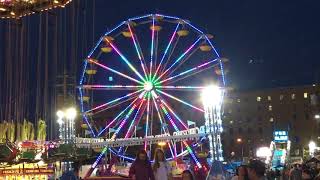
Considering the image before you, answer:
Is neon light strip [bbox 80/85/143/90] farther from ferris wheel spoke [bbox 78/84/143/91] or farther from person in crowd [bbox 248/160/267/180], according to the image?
person in crowd [bbox 248/160/267/180]

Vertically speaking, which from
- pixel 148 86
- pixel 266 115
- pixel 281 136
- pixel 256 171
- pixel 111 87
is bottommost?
pixel 256 171

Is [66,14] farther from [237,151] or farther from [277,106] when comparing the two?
[277,106]

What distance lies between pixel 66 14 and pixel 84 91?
12.3 metres

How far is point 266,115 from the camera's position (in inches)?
4584

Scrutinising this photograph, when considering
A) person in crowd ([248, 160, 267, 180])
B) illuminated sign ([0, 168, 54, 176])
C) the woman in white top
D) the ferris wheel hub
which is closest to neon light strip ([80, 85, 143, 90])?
the ferris wheel hub

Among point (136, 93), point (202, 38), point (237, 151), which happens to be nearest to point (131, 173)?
point (136, 93)

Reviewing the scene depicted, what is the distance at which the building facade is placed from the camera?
373 feet

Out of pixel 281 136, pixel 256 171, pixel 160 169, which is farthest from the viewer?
pixel 281 136

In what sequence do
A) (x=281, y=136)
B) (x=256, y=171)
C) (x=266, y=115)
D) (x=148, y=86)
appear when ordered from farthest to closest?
(x=266, y=115), (x=281, y=136), (x=148, y=86), (x=256, y=171)

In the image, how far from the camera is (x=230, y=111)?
118 m

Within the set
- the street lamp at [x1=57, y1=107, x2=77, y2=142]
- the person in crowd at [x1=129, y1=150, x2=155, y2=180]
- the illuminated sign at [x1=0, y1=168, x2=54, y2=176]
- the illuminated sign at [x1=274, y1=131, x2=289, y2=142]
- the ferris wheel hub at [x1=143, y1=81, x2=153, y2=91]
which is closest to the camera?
the person in crowd at [x1=129, y1=150, x2=155, y2=180]

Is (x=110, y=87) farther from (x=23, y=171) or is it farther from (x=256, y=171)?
(x=256, y=171)

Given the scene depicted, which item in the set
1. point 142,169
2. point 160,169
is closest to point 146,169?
point 142,169

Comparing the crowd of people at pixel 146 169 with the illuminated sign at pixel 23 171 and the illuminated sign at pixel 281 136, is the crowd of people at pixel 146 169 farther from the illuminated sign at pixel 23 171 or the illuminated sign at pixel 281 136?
the illuminated sign at pixel 281 136
